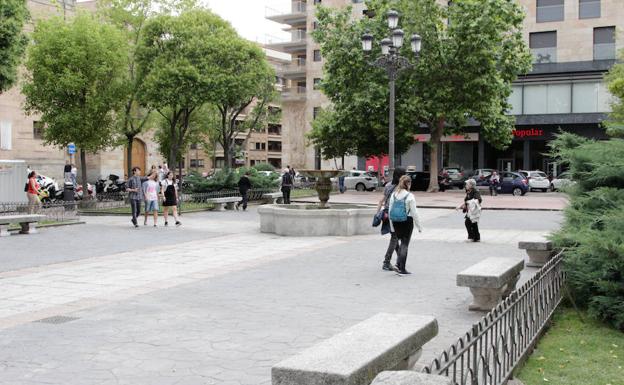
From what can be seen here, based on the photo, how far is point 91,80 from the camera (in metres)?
25.6

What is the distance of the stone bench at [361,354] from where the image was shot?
12.0ft

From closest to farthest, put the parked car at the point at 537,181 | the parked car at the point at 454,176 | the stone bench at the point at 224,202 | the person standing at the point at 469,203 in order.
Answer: the person standing at the point at 469,203
the stone bench at the point at 224,202
the parked car at the point at 537,181
the parked car at the point at 454,176

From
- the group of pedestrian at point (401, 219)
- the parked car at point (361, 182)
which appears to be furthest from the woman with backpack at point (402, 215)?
the parked car at point (361, 182)

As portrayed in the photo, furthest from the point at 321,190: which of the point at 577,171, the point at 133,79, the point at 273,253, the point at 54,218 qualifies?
the point at 133,79

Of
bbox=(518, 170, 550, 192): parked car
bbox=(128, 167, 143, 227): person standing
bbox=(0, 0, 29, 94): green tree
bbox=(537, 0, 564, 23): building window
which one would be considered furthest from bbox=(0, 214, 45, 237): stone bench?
bbox=(537, 0, 564, 23): building window

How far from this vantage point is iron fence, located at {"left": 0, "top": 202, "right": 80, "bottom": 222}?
21.1 m

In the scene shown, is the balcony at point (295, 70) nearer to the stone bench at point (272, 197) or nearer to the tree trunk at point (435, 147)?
the tree trunk at point (435, 147)

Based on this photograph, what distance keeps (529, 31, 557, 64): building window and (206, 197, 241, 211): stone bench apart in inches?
1170

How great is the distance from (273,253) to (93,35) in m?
15.6

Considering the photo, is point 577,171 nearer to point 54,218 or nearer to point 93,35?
point 54,218

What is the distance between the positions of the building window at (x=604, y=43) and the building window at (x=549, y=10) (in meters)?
2.82

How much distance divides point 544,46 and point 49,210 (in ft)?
123

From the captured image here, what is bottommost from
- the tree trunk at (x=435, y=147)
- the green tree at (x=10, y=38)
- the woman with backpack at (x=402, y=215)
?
the woman with backpack at (x=402, y=215)


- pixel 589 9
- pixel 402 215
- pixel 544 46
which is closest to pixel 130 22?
pixel 402 215
